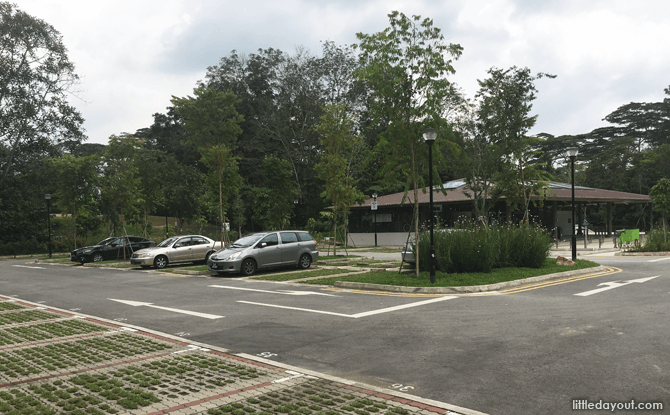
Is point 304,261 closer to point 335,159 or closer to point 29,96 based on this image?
point 335,159

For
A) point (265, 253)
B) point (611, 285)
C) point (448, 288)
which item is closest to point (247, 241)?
point (265, 253)

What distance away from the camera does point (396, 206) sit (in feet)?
133

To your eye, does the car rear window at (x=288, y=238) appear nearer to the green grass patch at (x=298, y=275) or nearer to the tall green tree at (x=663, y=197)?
the green grass patch at (x=298, y=275)

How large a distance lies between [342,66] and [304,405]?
54.2 m

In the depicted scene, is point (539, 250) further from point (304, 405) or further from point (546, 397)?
point (304, 405)

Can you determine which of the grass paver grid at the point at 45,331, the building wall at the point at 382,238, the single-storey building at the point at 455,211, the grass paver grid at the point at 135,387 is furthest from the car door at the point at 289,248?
the building wall at the point at 382,238

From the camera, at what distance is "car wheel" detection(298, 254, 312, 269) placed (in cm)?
1980

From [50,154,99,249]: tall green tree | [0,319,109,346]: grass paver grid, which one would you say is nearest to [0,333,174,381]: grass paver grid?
[0,319,109,346]: grass paver grid

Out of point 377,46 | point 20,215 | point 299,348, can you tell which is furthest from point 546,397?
point 20,215

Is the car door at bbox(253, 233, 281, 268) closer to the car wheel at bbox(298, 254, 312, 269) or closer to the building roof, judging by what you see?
the car wheel at bbox(298, 254, 312, 269)

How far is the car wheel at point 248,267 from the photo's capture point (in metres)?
18.0

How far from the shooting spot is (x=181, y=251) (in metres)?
23.7

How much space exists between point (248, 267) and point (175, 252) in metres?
6.96

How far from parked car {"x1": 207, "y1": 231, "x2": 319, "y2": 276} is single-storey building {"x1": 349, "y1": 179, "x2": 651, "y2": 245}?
55.9ft
